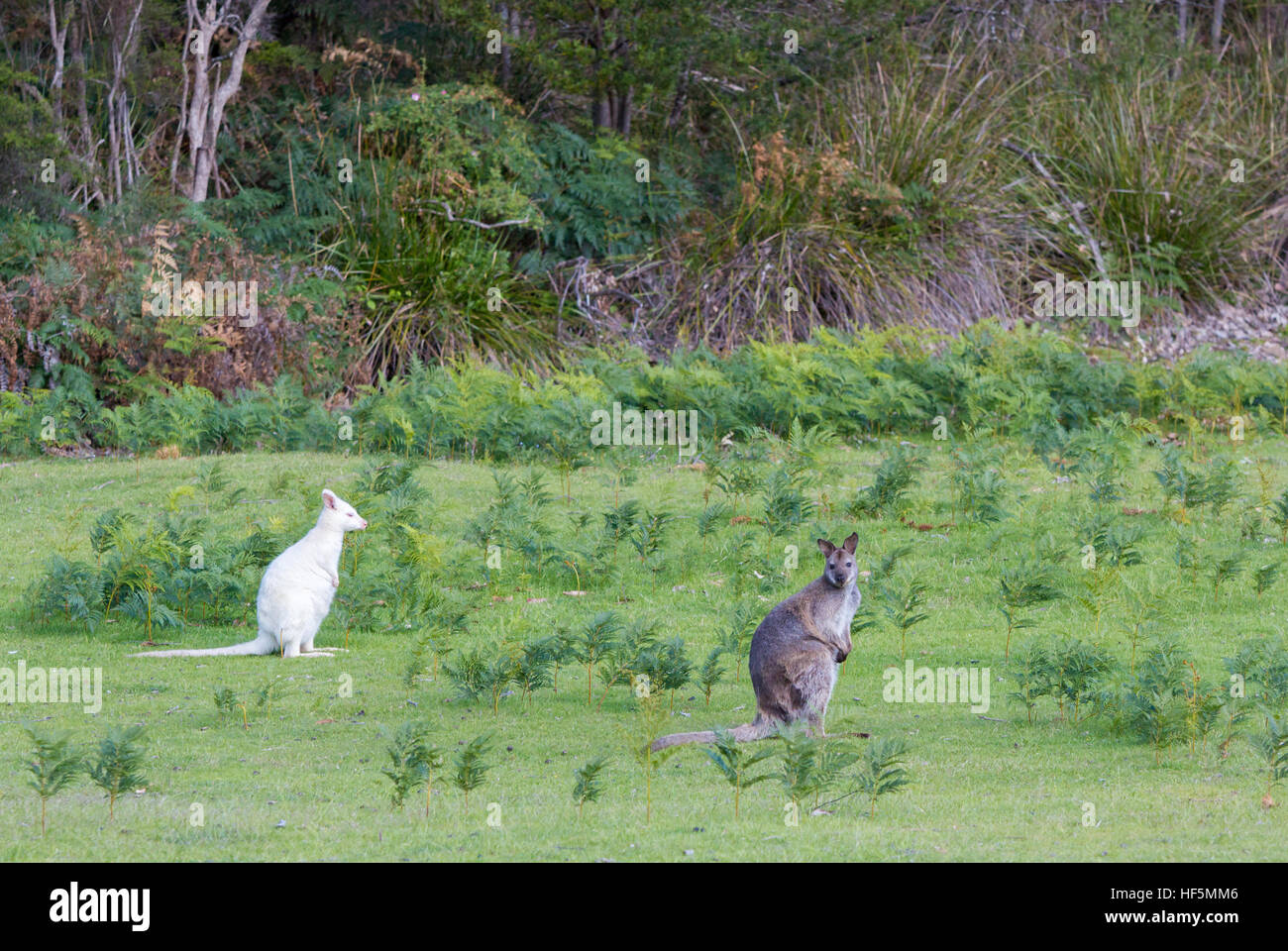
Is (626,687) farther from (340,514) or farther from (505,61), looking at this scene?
(505,61)

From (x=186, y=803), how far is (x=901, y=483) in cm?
695

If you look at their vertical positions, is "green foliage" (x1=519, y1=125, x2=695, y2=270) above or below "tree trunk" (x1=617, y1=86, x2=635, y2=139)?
below

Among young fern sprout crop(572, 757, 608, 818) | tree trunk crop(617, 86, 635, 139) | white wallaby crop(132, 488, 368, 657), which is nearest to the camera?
young fern sprout crop(572, 757, 608, 818)

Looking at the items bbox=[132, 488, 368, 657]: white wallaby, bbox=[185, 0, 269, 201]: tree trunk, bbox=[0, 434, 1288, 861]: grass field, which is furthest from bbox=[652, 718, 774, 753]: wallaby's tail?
bbox=[185, 0, 269, 201]: tree trunk

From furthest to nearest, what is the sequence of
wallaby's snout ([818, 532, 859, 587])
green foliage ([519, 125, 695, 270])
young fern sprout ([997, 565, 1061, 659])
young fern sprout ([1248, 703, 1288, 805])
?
green foliage ([519, 125, 695, 270])
young fern sprout ([997, 565, 1061, 659])
wallaby's snout ([818, 532, 859, 587])
young fern sprout ([1248, 703, 1288, 805])

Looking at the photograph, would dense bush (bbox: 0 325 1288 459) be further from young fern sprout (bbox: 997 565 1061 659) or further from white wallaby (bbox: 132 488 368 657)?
young fern sprout (bbox: 997 565 1061 659)

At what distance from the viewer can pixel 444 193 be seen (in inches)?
774

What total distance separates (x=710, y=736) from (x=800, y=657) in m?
0.61

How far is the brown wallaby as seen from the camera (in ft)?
24.3

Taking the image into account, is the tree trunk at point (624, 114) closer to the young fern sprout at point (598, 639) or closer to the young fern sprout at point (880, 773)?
the young fern sprout at point (598, 639)

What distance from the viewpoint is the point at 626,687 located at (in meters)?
8.94

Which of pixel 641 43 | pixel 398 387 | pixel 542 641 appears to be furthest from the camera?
pixel 641 43

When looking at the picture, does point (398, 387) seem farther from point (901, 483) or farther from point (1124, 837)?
point (1124, 837)

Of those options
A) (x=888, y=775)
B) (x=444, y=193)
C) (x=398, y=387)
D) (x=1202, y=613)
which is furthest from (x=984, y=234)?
(x=888, y=775)
